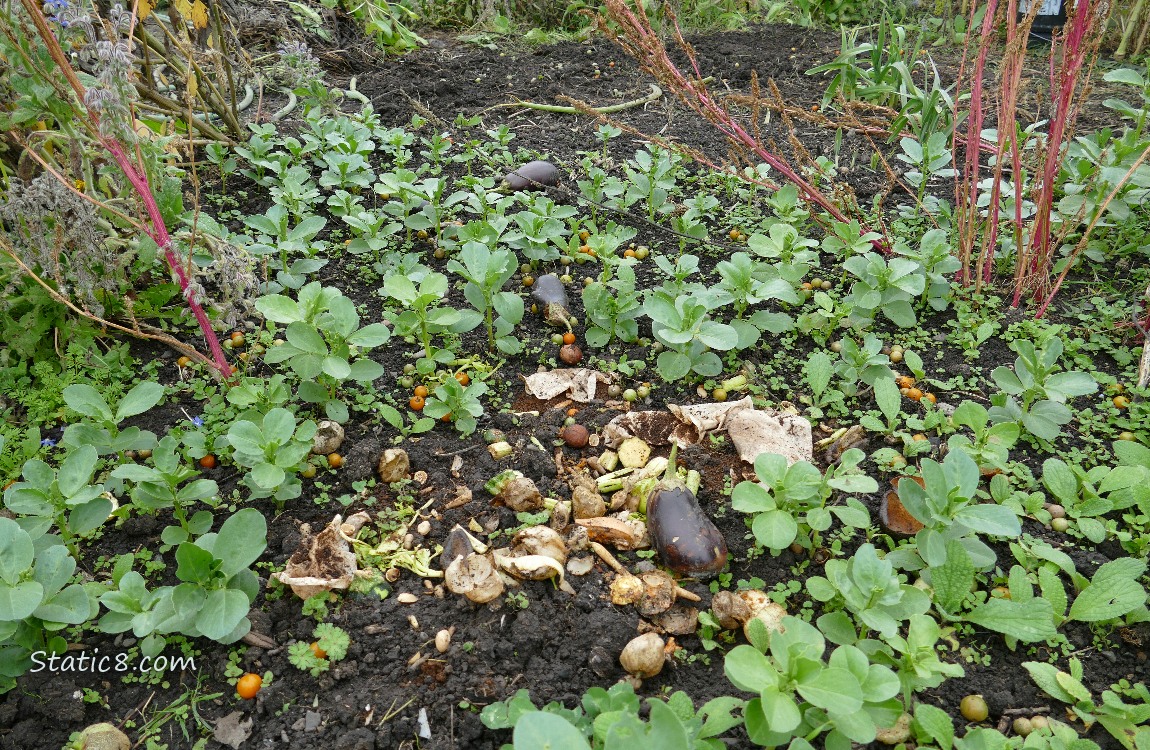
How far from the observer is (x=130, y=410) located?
1875mm

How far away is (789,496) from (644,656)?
49 cm

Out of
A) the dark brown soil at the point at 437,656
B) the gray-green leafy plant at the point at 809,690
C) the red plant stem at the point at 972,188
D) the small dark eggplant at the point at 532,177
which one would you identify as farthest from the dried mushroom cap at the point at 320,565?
the red plant stem at the point at 972,188

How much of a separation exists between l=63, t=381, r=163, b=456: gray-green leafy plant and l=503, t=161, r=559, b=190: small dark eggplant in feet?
6.05

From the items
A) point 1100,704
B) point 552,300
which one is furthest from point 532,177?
point 1100,704

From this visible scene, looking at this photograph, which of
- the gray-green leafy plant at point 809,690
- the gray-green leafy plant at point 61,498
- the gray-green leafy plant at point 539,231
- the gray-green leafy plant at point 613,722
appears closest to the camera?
the gray-green leafy plant at point 613,722

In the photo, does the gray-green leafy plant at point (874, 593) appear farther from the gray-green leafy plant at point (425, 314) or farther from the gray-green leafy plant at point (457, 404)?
the gray-green leafy plant at point (425, 314)

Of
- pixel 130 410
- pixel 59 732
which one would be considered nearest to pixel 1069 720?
pixel 59 732

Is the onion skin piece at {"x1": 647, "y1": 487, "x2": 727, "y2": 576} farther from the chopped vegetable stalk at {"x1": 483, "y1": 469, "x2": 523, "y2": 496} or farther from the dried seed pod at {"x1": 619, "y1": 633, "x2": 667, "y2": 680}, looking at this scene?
the chopped vegetable stalk at {"x1": 483, "y1": 469, "x2": 523, "y2": 496}

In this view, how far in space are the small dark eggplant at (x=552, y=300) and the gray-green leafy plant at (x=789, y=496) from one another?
1.02 meters

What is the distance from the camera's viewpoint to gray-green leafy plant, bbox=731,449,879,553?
168cm

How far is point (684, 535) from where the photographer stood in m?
1.77

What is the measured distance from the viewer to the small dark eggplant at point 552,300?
258 cm

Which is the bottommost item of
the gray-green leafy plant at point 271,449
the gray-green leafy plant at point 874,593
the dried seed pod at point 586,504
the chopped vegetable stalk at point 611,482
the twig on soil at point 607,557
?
the twig on soil at point 607,557

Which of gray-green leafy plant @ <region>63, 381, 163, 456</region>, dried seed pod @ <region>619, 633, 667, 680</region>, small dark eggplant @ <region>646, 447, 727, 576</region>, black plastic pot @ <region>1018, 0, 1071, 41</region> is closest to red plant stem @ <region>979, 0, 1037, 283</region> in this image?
small dark eggplant @ <region>646, 447, 727, 576</region>
